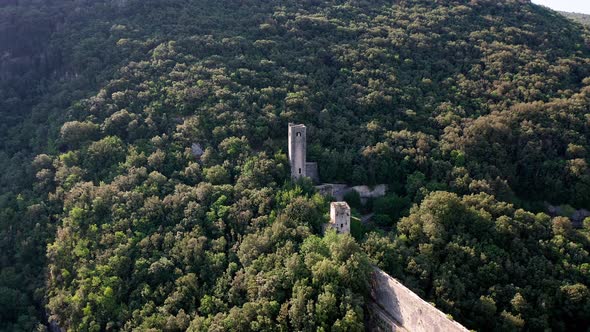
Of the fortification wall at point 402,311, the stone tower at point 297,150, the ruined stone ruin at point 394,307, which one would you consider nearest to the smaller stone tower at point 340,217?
the ruined stone ruin at point 394,307

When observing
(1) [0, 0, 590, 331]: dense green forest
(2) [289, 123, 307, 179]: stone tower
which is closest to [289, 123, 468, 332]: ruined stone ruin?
(1) [0, 0, 590, 331]: dense green forest

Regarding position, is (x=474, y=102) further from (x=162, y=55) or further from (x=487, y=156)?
(x=162, y=55)

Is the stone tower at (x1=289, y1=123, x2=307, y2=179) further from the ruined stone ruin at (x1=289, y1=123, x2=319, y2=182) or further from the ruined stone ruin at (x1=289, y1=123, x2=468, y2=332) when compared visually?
the ruined stone ruin at (x1=289, y1=123, x2=468, y2=332)

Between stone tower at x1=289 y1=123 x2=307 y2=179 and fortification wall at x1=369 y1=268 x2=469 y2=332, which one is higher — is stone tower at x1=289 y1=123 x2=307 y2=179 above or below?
above

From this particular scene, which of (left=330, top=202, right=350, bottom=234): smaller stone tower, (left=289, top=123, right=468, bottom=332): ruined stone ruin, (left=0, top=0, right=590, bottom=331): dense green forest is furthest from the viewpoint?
(left=330, top=202, right=350, bottom=234): smaller stone tower

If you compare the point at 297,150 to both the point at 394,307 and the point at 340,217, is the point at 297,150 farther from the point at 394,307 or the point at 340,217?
the point at 394,307

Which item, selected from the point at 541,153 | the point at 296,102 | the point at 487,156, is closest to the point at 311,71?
the point at 296,102
